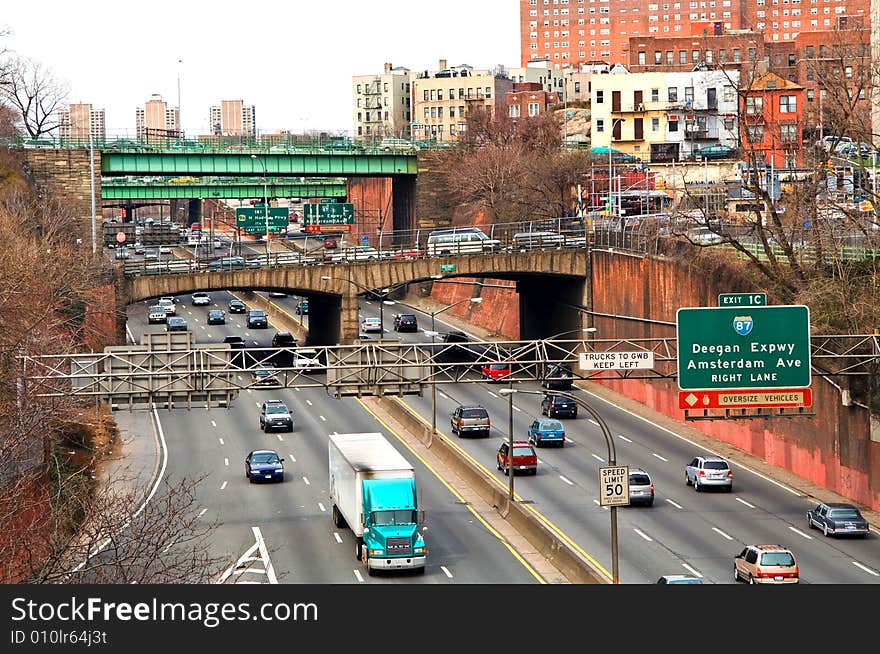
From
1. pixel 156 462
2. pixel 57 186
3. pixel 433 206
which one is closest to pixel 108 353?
pixel 156 462

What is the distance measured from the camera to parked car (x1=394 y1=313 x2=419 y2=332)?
116 m

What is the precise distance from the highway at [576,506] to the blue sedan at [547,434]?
29.5 inches

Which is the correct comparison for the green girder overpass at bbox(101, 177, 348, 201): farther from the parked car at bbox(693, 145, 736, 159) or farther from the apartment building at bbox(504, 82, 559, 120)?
the apartment building at bbox(504, 82, 559, 120)

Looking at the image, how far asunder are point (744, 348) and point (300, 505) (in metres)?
23.8

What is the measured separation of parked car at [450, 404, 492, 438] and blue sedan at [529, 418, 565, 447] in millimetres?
3076

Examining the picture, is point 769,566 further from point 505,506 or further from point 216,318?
point 216,318

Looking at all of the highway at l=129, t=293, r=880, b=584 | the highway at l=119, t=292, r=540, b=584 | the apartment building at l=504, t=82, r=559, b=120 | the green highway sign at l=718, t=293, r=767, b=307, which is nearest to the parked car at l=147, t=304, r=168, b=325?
the highway at l=119, t=292, r=540, b=584

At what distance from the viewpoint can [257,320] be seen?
12319 cm

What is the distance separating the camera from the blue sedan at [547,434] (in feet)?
249

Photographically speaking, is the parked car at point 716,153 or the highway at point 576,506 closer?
the highway at point 576,506

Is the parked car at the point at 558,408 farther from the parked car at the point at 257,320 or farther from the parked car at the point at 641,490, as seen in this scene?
the parked car at the point at 257,320

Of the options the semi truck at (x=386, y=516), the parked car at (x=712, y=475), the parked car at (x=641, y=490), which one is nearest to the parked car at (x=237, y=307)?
the parked car at (x=712, y=475)

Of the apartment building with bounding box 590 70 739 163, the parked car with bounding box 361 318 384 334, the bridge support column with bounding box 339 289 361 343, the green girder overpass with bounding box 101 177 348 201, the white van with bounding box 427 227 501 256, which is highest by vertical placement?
the apartment building with bounding box 590 70 739 163

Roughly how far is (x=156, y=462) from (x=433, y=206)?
55.2m
